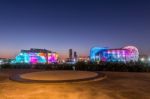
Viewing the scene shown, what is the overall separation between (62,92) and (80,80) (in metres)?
3.01

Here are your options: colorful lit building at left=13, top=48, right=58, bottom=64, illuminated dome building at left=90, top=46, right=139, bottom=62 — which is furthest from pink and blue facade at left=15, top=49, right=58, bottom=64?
illuminated dome building at left=90, top=46, right=139, bottom=62

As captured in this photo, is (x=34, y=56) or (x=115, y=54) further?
(x=115, y=54)

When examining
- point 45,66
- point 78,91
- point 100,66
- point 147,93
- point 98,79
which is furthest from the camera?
point 45,66

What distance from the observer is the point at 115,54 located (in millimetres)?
108938

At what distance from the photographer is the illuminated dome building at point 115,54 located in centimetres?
9312

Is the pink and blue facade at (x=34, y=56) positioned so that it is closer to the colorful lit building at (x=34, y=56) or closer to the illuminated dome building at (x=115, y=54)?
the colorful lit building at (x=34, y=56)

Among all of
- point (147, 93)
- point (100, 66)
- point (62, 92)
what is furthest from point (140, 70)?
point (62, 92)

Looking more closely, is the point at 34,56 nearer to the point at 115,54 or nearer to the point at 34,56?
the point at 34,56

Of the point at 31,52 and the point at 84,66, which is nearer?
the point at 84,66

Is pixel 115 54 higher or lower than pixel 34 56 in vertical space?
higher

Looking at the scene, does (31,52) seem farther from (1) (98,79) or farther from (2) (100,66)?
(1) (98,79)

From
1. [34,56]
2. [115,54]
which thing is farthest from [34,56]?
[115,54]

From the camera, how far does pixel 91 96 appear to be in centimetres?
827

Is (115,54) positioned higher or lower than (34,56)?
higher
